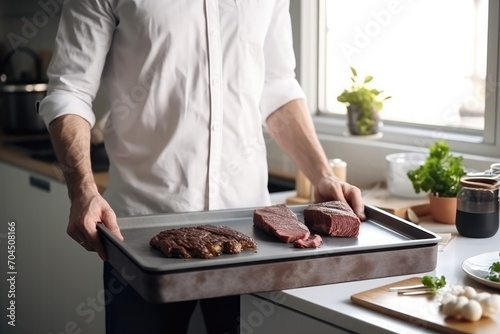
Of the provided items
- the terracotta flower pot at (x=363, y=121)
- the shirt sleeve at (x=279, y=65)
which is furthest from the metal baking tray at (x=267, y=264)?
the terracotta flower pot at (x=363, y=121)

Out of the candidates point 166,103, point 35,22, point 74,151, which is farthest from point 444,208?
point 35,22

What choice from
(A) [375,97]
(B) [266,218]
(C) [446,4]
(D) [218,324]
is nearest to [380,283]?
(B) [266,218]

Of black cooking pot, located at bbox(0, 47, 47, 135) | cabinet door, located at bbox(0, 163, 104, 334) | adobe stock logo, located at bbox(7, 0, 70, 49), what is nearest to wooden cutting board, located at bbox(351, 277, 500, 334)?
cabinet door, located at bbox(0, 163, 104, 334)

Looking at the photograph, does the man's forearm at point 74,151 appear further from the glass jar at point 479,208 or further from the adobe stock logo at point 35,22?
the adobe stock logo at point 35,22

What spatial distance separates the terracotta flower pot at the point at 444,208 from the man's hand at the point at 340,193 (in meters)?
0.30

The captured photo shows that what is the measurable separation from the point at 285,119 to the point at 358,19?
2.26 feet

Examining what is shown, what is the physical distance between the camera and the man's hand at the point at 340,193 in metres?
1.63

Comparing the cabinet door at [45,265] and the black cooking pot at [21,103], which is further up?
the black cooking pot at [21,103]

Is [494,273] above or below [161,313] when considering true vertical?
above

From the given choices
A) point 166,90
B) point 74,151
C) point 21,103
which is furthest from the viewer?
point 21,103

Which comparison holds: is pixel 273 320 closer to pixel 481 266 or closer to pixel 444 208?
pixel 481 266

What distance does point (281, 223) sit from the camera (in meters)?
1.46

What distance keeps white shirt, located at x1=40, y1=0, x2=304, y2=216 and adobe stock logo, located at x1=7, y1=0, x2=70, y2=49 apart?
1910 mm

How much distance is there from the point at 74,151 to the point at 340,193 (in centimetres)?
54
